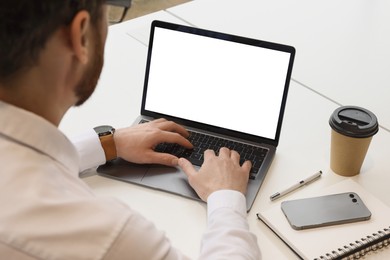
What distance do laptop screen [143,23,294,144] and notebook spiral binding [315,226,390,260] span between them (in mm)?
325

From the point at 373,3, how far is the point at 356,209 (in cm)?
112

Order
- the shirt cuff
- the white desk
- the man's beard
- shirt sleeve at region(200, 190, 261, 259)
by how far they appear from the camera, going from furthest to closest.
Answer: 1. the white desk
2. the shirt cuff
3. shirt sleeve at region(200, 190, 261, 259)
4. the man's beard

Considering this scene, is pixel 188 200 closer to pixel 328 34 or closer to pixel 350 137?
pixel 350 137

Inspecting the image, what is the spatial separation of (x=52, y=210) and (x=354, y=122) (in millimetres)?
690

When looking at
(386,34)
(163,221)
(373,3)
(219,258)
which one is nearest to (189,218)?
(163,221)

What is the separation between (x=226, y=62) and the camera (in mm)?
1240

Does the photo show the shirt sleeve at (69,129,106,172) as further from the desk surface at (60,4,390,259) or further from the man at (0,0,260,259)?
the man at (0,0,260,259)

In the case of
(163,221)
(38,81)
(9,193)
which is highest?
(38,81)

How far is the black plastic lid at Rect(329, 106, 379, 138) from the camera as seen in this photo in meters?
1.11

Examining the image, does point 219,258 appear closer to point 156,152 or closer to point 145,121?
point 156,152

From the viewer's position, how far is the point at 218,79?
49.4 inches

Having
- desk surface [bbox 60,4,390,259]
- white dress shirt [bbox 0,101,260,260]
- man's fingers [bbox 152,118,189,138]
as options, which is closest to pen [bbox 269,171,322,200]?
desk surface [bbox 60,4,390,259]

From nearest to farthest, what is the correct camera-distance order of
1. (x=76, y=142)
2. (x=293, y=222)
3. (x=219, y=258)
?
(x=219, y=258), (x=293, y=222), (x=76, y=142)

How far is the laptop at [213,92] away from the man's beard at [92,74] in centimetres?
35
